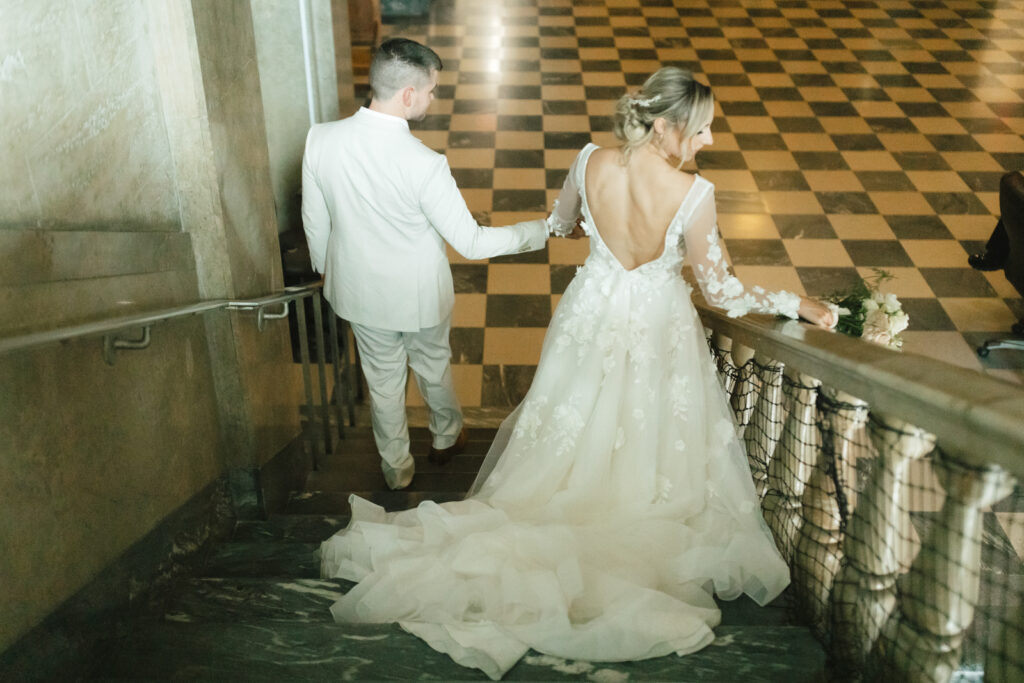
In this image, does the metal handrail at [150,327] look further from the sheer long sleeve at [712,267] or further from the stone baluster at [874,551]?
the stone baluster at [874,551]

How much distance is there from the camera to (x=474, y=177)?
6.29 m

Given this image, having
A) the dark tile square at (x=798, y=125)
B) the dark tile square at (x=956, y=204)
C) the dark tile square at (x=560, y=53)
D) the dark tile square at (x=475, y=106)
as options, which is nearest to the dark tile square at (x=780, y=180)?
the dark tile square at (x=798, y=125)

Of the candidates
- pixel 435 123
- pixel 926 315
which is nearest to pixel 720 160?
pixel 926 315

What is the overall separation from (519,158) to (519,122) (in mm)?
627

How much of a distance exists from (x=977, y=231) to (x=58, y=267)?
5566 millimetres

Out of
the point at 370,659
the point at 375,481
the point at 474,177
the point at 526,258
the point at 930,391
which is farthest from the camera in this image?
the point at 474,177

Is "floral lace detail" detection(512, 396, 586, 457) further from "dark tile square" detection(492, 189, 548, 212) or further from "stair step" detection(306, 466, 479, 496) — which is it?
"dark tile square" detection(492, 189, 548, 212)

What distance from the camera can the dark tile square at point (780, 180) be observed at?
6133mm

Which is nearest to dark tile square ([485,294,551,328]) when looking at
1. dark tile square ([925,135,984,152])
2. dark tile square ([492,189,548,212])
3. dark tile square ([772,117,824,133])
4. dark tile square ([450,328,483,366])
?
dark tile square ([450,328,483,366])

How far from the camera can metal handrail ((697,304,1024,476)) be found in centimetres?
120

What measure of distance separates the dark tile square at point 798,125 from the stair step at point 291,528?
532cm

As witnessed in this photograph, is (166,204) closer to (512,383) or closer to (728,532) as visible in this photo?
(728,532)

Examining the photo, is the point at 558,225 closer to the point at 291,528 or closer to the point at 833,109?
the point at 291,528

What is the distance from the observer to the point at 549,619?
1.95 metres
